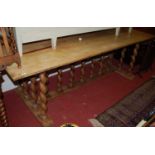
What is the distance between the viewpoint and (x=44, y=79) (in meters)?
1.64

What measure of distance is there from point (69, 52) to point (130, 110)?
3.96 ft

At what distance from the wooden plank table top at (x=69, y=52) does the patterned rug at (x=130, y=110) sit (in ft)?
2.72

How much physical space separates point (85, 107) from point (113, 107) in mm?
404

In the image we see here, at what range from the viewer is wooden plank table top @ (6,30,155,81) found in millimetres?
1481

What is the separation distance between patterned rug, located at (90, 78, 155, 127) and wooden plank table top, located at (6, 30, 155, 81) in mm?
829

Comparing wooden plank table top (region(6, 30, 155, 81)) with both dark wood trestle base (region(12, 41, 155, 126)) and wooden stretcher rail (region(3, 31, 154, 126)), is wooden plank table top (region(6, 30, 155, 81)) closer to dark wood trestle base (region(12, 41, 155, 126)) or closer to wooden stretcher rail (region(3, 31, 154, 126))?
wooden stretcher rail (region(3, 31, 154, 126))

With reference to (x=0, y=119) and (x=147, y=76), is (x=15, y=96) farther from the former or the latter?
(x=147, y=76)

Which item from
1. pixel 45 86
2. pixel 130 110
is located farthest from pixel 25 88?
pixel 130 110

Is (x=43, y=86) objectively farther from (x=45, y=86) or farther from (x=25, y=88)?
(x=25, y=88)

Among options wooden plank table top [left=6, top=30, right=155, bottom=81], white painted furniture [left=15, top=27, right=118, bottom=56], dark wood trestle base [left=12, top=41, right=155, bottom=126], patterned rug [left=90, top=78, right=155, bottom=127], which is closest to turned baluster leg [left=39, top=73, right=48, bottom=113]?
dark wood trestle base [left=12, top=41, right=155, bottom=126]

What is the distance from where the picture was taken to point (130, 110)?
2.30 meters

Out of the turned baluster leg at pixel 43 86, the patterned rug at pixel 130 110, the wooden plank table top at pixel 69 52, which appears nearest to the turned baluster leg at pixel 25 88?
the turned baluster leg at pixel 43 86
